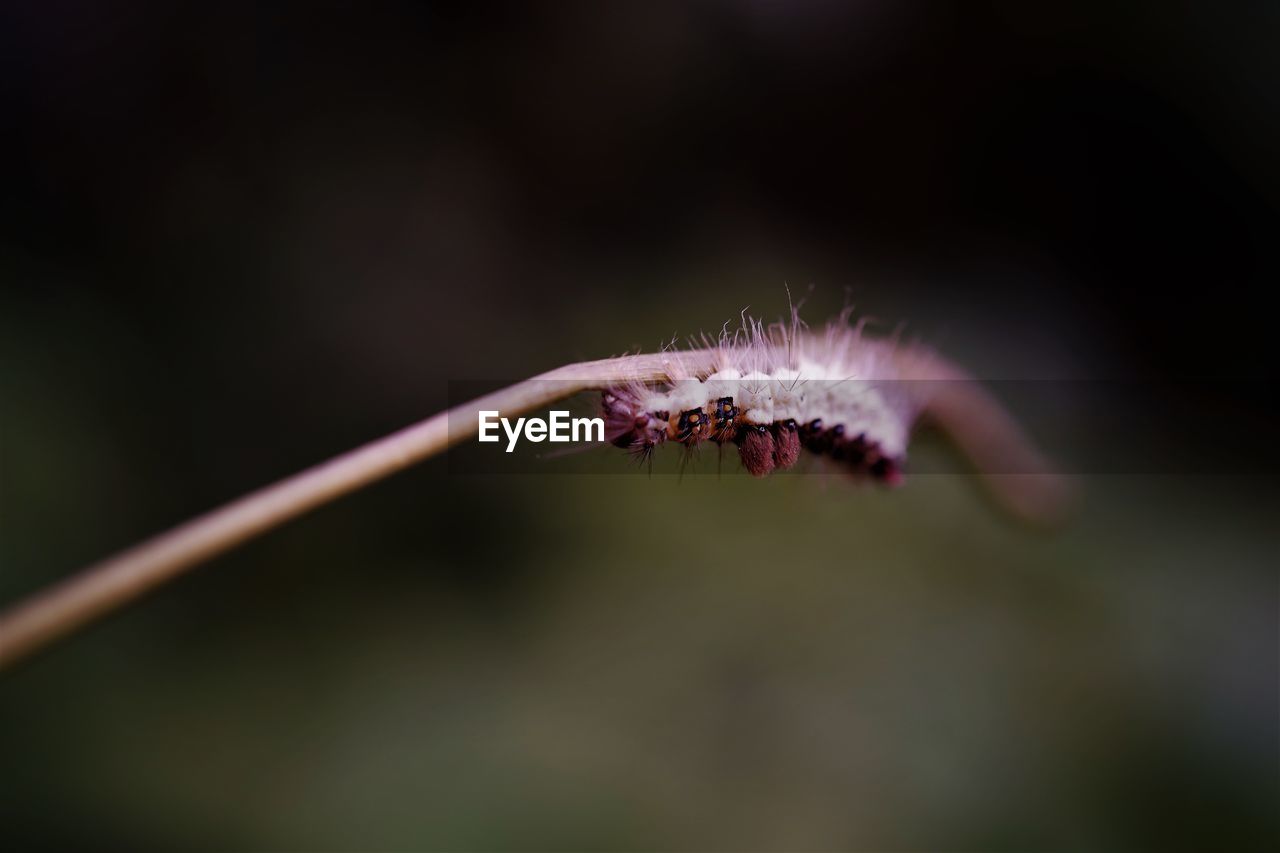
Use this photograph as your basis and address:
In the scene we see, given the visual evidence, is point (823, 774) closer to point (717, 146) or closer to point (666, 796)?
point (666, 796)

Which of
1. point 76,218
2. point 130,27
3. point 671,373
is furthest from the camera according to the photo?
point 130,27

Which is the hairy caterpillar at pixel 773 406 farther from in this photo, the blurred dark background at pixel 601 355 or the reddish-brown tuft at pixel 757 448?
the blurred dark background at pixel 601 355

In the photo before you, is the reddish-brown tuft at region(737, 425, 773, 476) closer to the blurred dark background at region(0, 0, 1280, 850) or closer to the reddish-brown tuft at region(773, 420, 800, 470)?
the reddish-brown tuft at region(773, 420, 800, 470)

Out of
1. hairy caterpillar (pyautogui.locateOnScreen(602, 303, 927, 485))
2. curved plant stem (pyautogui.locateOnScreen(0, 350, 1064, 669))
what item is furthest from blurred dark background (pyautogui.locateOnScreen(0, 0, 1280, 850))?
curved plant stem (pyautogui.locateOnScreen(0, 350, 1064, 669))

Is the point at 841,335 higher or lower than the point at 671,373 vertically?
higher

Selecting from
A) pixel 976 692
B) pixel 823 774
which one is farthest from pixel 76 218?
pixel 976 692

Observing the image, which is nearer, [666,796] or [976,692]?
[666,796]

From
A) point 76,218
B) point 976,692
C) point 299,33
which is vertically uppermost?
point 299,33

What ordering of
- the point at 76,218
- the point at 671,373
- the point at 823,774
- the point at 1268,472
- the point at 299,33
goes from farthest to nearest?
the point at 1268,472
the point at 299,33
the point at 76,218
the point at 823,774
the point at 671,373
